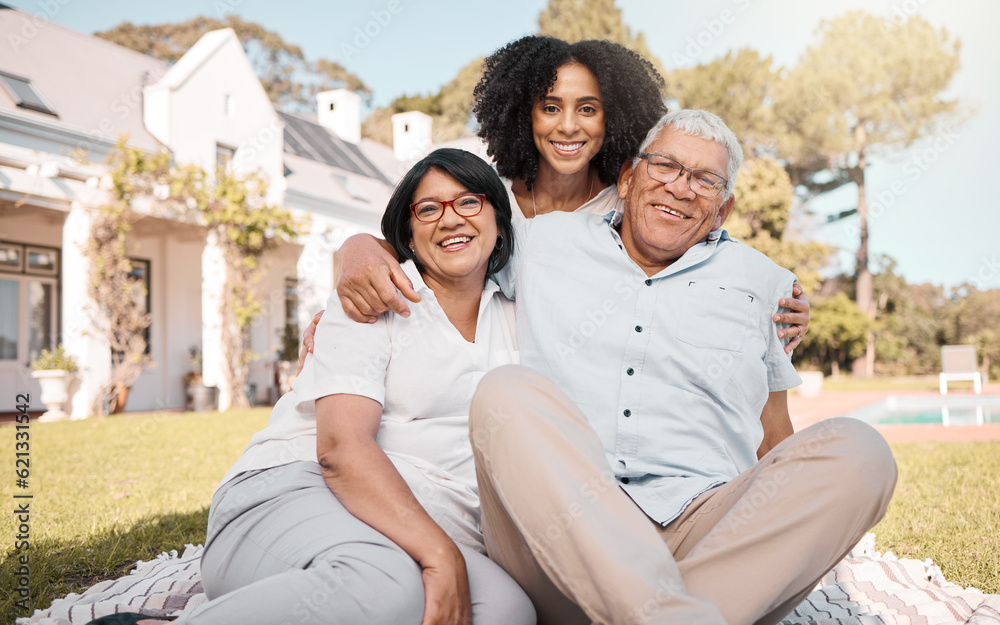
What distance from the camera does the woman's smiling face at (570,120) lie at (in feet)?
10.2

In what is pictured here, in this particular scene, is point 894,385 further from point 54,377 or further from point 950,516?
point 54,377

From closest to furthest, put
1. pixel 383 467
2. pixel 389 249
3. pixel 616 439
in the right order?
pixel 383 467
pixel 616 439
pixel 389 249

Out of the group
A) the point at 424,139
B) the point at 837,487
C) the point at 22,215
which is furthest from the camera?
the point at 424,139

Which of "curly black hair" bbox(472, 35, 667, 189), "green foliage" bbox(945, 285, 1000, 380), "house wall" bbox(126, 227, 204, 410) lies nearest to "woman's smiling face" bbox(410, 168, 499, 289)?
"curly black hair" bbox(472, 35, 667, 189)

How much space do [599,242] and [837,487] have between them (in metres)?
1.10

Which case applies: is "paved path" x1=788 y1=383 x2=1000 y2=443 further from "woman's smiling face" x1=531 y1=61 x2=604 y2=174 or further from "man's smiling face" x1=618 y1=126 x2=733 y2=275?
"man's smiling face" x1=618 y1=126 x2=733 y2=275

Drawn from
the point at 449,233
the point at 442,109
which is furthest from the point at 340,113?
the point at 449,233

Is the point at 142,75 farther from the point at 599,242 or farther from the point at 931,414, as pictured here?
the point at 931,414

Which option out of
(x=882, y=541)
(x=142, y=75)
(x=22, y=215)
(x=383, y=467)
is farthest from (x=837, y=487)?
(x=142, y=75)

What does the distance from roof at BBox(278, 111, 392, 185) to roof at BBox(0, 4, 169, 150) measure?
3.63 metres

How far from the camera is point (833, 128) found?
79.1 ft

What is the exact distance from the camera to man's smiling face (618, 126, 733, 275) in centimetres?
235

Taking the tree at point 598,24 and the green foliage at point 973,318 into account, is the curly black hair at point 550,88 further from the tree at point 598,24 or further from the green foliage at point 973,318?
the green foliage at point 973,318

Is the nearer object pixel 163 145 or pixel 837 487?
pixel 837 487
